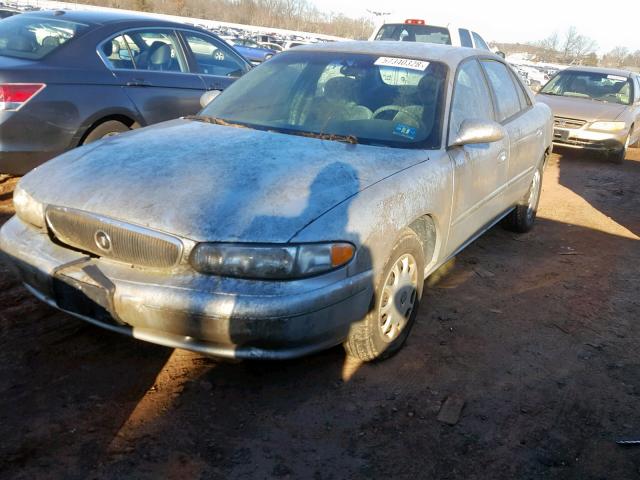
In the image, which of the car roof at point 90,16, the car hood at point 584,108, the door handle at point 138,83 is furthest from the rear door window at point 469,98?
the car hood at point 584,108

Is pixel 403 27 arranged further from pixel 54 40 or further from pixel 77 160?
pixel 77 160

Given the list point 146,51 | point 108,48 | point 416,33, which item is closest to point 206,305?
point 108,48

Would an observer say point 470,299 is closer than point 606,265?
Yes

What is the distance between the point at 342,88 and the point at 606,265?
283cm

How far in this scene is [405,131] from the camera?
3553 millimetres

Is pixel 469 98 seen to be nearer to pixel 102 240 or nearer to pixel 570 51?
pixel 102 240

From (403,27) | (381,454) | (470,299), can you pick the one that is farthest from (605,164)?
(381,454)

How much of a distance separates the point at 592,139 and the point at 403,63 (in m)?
7.18

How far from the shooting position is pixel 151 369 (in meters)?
2.96

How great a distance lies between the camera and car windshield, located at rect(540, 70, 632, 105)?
10.8 metres

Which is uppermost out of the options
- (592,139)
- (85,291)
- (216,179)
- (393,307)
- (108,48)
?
(108,48)

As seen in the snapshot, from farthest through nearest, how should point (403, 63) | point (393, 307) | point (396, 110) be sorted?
point (403, 63) < point (396, 110) < point (393, 307)

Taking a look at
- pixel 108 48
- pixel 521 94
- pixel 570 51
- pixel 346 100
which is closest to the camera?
pixel 346 100

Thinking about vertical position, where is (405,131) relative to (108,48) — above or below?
below
